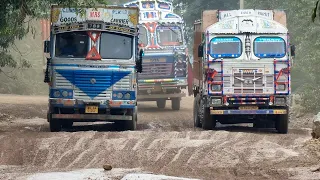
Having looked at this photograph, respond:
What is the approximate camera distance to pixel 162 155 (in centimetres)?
1424

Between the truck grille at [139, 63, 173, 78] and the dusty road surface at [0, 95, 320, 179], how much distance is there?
10.6 meters

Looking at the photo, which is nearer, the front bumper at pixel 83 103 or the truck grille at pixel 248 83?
the front bumper at pixel 83 103

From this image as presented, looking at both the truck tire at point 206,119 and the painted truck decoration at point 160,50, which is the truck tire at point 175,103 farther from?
the truck tire at point 206,119

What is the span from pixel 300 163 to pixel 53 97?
8054mm

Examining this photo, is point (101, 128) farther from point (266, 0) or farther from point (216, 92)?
point (266, 0)

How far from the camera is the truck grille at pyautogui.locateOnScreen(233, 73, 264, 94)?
63.6 feet

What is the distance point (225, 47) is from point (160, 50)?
364 inches

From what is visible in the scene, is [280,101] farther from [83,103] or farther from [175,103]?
[175,103]

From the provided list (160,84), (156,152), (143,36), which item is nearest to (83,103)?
(156,152)

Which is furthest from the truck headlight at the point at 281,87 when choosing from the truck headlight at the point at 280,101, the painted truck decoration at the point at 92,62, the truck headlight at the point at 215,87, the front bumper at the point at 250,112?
the painted truck decoration at the point at 92,62

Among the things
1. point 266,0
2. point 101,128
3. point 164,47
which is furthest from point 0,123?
point 266,0

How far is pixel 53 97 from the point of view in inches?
749

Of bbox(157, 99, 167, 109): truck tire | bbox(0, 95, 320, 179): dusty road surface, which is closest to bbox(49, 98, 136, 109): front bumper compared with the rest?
bbox(0, 95, 320, 179): dusty road surface

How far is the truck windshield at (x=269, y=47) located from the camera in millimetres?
19438
